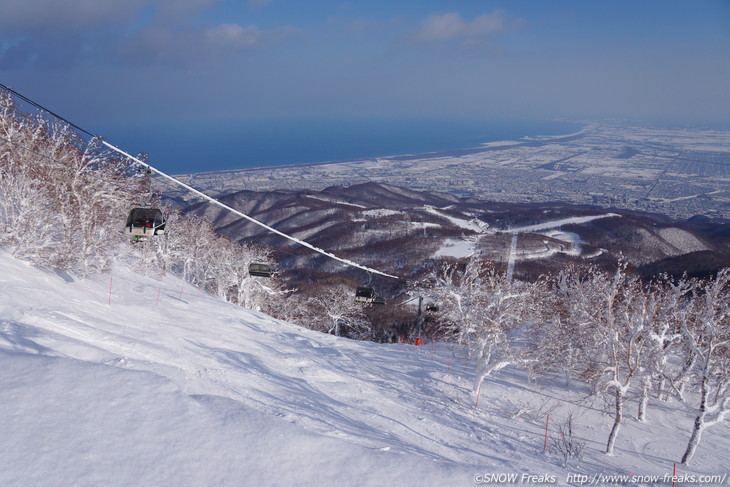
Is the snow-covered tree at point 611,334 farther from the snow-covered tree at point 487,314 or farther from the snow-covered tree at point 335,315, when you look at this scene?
the snow-covered tree at point 335,315

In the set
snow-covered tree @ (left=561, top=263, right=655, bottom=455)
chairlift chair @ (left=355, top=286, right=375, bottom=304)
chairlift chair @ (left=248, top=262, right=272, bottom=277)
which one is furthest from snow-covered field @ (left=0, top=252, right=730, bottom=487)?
chairlift chair @ (left=355, top=286, right=375, bottom=304)

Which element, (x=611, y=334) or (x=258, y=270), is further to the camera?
(x=258, y=270)

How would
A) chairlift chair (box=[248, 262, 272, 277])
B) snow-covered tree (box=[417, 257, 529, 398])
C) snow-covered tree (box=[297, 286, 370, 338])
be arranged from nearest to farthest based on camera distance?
snow-covered tree (box=[417, 257, 529, 398]) < chairlift chair (box=[248, 262, 272, 277]) < snow-covered tree (box=[297, 286, 370, 338])

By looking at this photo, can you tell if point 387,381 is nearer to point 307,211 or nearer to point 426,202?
point 307,211

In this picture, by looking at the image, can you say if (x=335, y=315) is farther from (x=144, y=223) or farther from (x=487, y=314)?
(x=144, y=223)

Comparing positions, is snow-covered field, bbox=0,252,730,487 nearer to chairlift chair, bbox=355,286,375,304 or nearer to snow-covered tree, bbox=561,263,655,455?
snow-covered tree, bbox=561,263,655,455

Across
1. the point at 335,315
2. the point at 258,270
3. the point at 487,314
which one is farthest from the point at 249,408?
the point at 335,315

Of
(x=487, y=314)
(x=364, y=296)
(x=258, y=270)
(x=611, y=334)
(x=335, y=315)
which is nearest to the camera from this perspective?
(x=611, y=334)

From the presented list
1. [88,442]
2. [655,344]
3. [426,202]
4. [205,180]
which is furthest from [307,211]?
[88,442]
